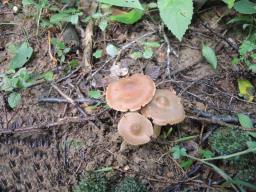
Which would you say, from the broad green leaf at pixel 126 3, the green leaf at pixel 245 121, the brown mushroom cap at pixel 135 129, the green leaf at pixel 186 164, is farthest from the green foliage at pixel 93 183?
the broad green leaf at pixel 126 3

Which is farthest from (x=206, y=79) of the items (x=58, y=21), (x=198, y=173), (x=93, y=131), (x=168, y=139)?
(x=58, y=21)

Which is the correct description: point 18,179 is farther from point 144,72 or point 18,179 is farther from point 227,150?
point 227,150

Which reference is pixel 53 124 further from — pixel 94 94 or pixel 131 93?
pixel 131 93

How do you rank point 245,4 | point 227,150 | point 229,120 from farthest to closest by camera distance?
point 245,4 → point 229,120 → point 227,150

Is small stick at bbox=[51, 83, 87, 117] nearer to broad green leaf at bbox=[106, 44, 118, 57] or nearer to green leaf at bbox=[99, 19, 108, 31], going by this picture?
broad green leaf at bbox=[106, 44, 118, 57]

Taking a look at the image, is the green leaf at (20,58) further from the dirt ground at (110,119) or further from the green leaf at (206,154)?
the green leaf at (206,154)

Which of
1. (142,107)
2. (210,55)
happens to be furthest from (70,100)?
(210,55)

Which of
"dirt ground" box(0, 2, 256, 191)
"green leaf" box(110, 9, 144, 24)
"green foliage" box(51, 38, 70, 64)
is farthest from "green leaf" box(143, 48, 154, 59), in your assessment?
"green foliage" box(51, 38, 70, 64)
